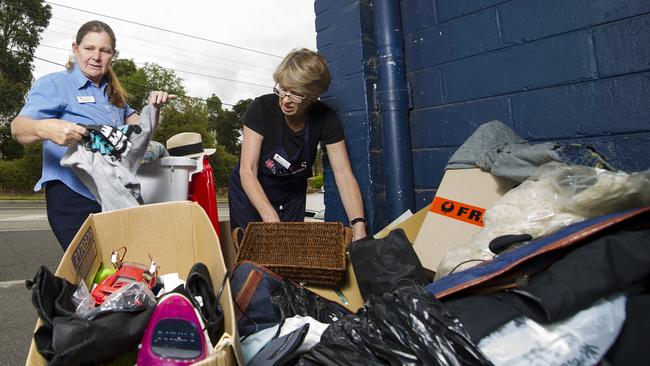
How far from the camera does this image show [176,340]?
2.70 ft

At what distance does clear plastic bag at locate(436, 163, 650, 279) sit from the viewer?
1189 mm

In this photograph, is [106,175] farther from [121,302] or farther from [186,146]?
[121,302]

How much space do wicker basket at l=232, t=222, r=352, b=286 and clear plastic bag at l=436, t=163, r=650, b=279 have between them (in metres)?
0.47

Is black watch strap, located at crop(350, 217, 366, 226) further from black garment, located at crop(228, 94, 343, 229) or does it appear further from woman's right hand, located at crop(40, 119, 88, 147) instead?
woman's right hand, located at crop(40, 119, 88, 147)

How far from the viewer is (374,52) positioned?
2604 millimetres

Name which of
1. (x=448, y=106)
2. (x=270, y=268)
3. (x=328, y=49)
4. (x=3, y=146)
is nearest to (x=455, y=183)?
(x=448, y=106)

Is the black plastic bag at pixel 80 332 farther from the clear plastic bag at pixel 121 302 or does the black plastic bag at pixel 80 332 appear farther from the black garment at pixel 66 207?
the black garment at pixel 66 207

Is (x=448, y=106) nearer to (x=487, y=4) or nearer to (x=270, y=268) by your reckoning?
(x=487, y=4)

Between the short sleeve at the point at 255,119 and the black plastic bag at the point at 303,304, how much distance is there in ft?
3.18

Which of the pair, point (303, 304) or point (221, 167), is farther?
point (221, 167)

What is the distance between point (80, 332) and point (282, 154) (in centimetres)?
160

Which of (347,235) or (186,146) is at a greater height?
(186,146)

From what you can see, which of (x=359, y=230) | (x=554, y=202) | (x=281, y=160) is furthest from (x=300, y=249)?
(x=554, y=202)

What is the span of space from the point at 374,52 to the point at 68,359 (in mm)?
2297
